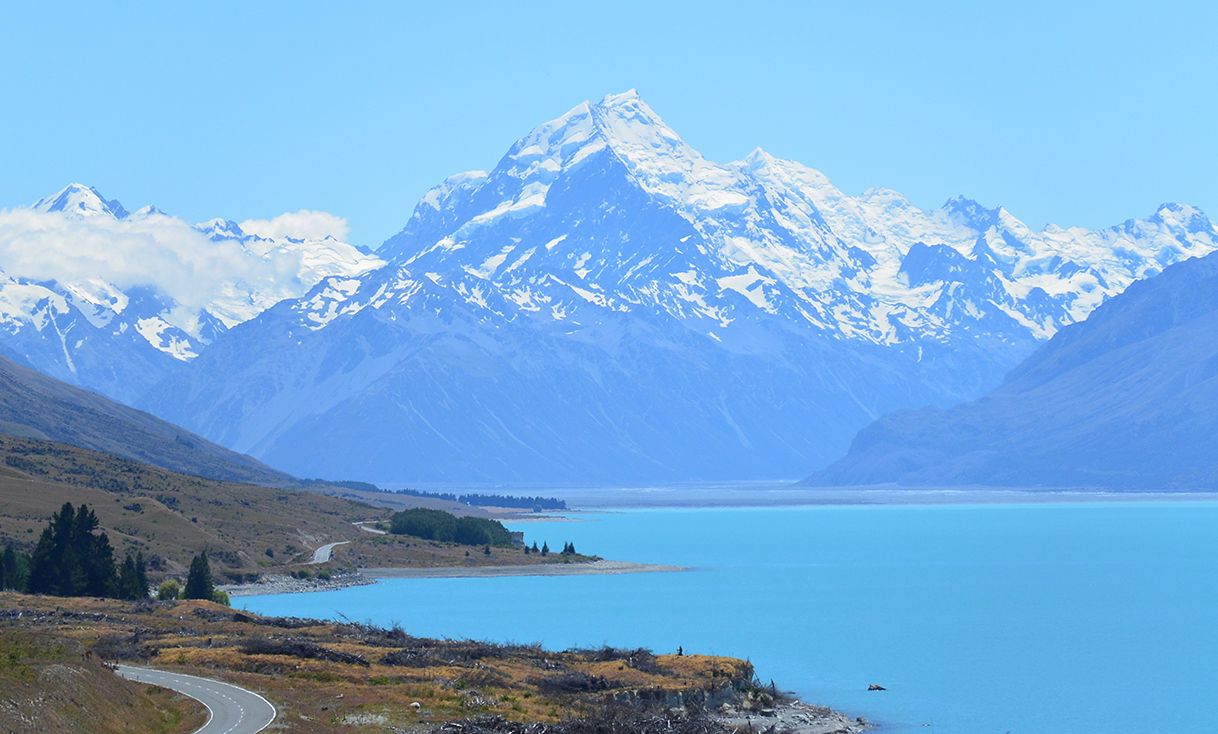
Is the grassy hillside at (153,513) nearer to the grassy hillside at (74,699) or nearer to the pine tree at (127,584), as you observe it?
the pine tree at (127,584)

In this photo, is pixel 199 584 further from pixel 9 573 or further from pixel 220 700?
pixel 220 700

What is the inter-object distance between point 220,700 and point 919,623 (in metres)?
73.3

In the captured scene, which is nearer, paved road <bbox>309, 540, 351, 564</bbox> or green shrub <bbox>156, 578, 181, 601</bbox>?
green shrub <bbox>156, 578, 181, 601</bbox>

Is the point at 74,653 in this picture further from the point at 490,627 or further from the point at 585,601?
the point at 585,601

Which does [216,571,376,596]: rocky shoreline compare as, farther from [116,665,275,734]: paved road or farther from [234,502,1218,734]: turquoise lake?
[116,665,275,734]: paved road

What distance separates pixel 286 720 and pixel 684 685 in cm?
2349

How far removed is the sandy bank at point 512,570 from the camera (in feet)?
541

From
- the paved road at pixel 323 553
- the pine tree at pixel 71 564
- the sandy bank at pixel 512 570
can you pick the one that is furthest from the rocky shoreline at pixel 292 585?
the pine tree at pixel 71 564

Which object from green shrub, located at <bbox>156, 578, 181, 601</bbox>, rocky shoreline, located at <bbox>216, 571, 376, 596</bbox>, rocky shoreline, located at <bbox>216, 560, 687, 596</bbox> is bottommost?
green shrub, located at <bbox>156, 578, 181, 601</bbox>

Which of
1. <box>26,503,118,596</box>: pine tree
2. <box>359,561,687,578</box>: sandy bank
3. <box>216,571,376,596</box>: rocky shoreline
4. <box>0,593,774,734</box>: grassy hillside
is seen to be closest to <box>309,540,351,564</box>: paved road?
<box>359,561,687,578</box>: sandy bank

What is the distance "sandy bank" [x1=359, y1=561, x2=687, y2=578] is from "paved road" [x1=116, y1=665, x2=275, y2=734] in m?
108

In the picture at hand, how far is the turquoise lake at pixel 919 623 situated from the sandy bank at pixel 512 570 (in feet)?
7.57

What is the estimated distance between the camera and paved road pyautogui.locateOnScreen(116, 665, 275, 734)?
149 feet

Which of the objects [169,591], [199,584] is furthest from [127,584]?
[169,591]
